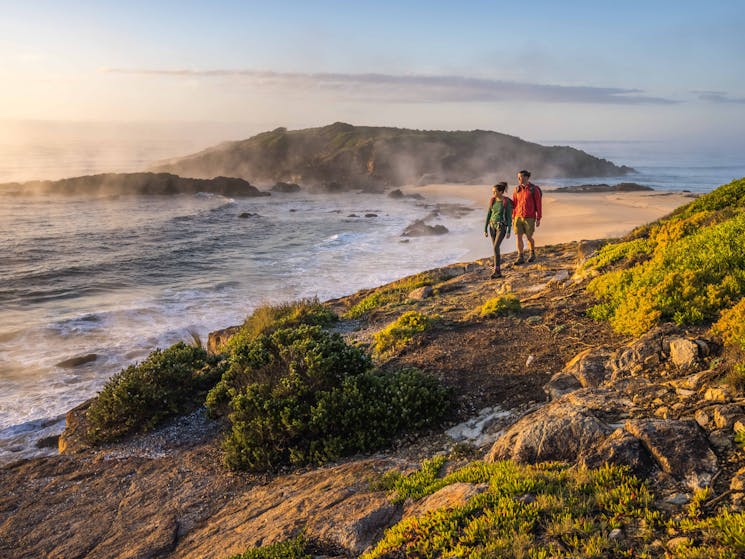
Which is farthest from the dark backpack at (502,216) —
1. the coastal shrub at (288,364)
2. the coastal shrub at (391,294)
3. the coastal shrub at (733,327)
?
the coastal shrub at (733,327)

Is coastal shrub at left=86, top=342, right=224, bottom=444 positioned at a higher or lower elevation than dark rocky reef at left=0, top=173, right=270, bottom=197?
lower

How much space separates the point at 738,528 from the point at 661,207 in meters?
32.9

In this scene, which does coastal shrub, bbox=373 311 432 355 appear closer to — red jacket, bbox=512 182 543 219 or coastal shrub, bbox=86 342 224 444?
coastal shrub, bbox=86 342 224 444

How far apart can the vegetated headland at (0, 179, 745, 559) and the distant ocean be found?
2834 mm

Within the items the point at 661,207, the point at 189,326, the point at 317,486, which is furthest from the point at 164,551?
the point at 661,207

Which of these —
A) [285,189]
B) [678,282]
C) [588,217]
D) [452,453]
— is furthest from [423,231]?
[285,189]

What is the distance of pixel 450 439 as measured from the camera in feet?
18.4

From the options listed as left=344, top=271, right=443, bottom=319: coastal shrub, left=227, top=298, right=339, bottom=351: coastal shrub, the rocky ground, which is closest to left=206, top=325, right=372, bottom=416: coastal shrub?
the rocky ground

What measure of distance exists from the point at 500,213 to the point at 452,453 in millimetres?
8272

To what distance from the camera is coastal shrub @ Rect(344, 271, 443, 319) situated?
12.5 metres

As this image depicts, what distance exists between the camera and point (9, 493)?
21.2 feet

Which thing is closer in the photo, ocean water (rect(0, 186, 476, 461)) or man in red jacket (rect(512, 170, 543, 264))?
ocean water (rect(0, 186, 476, 461))

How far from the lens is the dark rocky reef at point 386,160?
7669 cm

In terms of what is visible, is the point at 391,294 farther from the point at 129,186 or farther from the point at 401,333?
the point at 129,186
